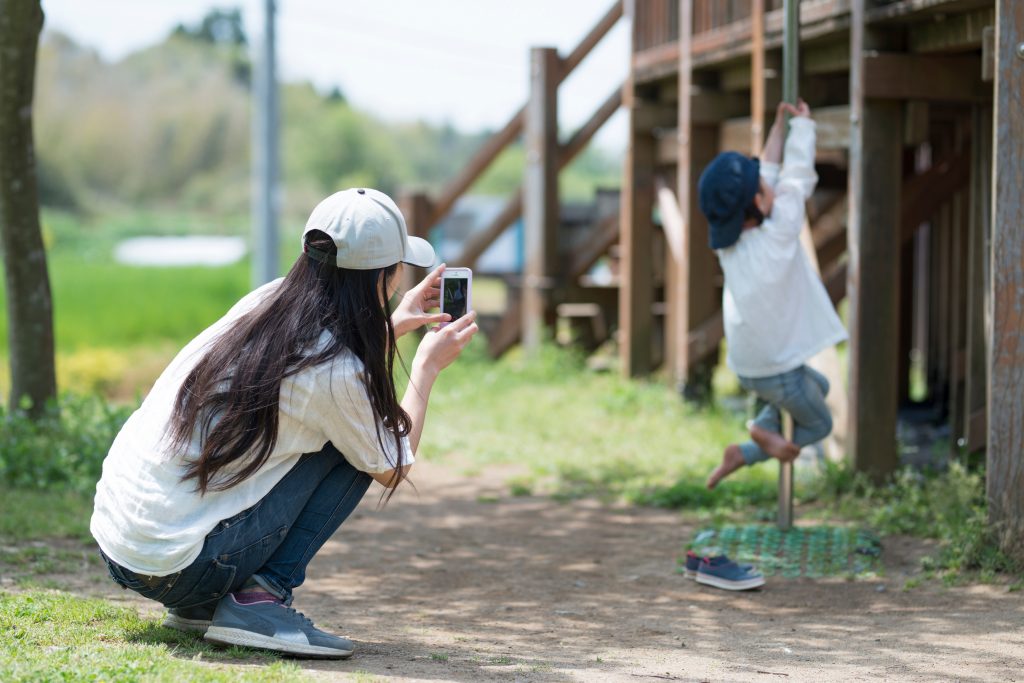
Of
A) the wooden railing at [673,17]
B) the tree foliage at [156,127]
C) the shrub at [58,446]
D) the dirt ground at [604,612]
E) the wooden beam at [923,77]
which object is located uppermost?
the tree foliage at [156,127]

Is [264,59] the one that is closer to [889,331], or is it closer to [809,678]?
[889,331]

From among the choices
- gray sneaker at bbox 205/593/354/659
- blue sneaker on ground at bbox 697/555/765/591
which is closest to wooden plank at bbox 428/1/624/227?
blue sneaker on ground at bbox 697/555/765/591

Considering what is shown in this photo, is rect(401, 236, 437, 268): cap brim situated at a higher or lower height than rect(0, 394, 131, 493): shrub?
higher

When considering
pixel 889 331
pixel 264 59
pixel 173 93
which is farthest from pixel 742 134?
pixel 173 93

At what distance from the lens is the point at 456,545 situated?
6.06m

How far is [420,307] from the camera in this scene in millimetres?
4172

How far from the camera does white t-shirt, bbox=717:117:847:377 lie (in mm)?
5602

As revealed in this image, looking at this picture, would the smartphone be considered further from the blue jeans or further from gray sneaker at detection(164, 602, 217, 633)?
gray sneaker at detection(164, 602, 217, 633)

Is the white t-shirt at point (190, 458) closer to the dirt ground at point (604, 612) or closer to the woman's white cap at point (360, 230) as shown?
the woman's white cap at point (360, 230)

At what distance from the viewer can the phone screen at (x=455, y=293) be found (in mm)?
4133

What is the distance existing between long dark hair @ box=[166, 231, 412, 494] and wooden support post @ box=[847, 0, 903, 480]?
11.9 ft

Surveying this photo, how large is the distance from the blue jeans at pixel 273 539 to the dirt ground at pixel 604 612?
12.2 inches

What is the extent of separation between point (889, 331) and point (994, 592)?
80.5 inches

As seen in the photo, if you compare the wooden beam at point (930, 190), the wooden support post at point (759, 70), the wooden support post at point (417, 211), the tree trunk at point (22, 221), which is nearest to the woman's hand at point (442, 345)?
the tree trunk at point (22, 221)
